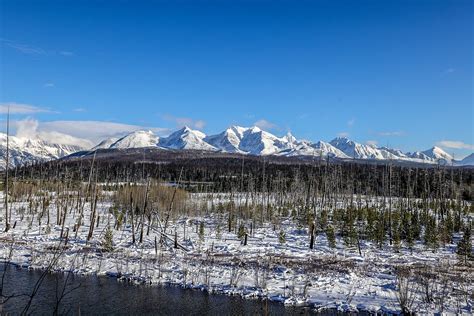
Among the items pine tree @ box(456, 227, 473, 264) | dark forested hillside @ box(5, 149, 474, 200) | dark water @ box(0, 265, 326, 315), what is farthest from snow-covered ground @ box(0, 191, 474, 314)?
dark forested hillside @ box(5, 149, 474, 200)

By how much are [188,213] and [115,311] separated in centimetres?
3283

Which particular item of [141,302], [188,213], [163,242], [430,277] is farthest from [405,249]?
[188,213]

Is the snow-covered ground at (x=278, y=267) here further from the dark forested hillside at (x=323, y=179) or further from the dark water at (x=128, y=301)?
the dark forested hillside at (x=323, y=179)

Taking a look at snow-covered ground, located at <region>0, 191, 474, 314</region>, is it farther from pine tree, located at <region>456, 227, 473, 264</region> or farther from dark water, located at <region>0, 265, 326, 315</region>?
dark water, located at <region>0, 265, 326, 315</region>

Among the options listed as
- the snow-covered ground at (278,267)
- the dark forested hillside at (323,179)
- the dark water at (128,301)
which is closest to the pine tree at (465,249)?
the snow-covered ground at (278,267)

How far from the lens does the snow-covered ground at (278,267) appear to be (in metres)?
14.8

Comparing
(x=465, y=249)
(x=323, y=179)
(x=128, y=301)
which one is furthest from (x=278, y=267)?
(x=323, y=179)

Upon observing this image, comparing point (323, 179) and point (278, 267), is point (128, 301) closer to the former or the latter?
point (278, 267)

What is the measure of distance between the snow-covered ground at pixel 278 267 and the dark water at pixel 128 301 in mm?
→ 849

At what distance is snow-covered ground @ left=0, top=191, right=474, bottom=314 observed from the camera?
14828 mm

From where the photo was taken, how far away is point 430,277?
17.2 metres

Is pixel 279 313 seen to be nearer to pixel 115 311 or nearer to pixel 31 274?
pixel 115 311

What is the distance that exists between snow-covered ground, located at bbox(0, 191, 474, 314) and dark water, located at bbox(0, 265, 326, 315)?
85 cm

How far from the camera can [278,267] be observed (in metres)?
19.2
